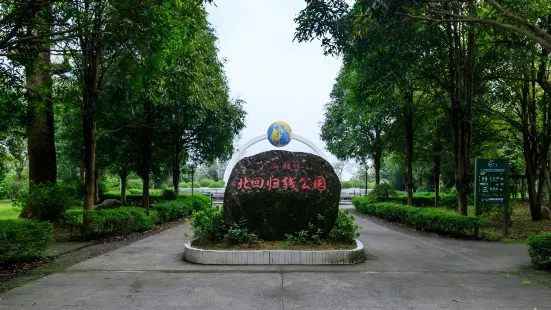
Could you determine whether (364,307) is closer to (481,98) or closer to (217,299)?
(217,299)

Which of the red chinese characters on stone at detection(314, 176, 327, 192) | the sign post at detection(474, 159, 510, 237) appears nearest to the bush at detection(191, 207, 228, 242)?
the red chinese characters on stone at detection(314, 176, 327, 192)

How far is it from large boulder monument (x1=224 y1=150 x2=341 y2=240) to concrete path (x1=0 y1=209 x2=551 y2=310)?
138 centimetres

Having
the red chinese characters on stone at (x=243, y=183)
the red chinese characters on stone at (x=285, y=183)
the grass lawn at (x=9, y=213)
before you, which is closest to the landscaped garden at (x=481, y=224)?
the red chinese characters on stone at (x=285, y=183)

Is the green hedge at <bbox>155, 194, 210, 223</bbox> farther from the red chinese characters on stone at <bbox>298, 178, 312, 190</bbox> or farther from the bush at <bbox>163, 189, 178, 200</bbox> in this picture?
the red chinese characters on stone at <bbox>298, 178, 312, 190</bbox>

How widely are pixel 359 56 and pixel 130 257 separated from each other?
756 centimetres

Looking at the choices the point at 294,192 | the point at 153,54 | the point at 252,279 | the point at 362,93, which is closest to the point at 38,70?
the point at 153,54

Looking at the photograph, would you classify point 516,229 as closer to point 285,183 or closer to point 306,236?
point 306,236

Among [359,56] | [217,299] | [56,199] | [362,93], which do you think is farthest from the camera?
[362,93]

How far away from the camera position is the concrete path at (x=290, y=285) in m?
5.56

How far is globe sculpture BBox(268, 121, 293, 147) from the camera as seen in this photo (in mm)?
29172

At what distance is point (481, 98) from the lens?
17141 millimetres

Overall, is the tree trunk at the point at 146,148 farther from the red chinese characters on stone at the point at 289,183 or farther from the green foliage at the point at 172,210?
the red chinese characters on stone at the point at 289,183

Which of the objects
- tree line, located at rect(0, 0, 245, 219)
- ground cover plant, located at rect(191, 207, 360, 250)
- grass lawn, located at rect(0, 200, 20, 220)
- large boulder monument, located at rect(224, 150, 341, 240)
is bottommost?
grass lawn, located at rect(0, 200, 20, 220)

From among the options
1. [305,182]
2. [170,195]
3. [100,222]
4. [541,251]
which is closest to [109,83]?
[100,222]
